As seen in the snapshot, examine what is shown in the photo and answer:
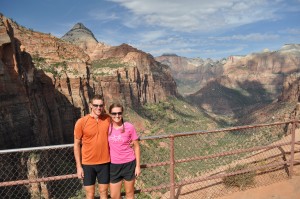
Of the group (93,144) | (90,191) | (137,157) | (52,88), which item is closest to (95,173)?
(90,191)

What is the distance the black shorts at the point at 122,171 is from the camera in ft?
18.7

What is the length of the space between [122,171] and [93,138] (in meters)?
0.90

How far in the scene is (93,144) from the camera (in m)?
5.52

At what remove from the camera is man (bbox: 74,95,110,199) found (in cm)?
549

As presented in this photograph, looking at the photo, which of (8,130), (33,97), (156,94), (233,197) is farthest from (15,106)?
(156,94)

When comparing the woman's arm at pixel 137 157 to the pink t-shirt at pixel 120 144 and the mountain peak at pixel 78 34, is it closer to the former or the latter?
the pink t-shirt at pixel 120 144

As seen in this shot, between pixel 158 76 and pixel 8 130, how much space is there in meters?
113

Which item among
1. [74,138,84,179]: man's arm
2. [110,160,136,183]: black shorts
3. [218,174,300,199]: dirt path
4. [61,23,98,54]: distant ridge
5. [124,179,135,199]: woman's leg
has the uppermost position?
[61,23,98,54]: distant ridge

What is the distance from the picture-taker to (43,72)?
44094 millimetres

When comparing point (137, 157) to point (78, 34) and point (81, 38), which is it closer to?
point (81, 38)

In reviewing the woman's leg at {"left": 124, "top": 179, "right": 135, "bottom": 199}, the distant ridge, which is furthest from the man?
the distant ridge

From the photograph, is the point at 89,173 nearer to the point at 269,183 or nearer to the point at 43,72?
the point at 269,183

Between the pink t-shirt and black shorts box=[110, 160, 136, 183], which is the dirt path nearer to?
black shorts box=[110, 160, 136, 183]

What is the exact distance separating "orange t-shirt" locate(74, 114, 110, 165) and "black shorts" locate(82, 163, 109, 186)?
96mm
